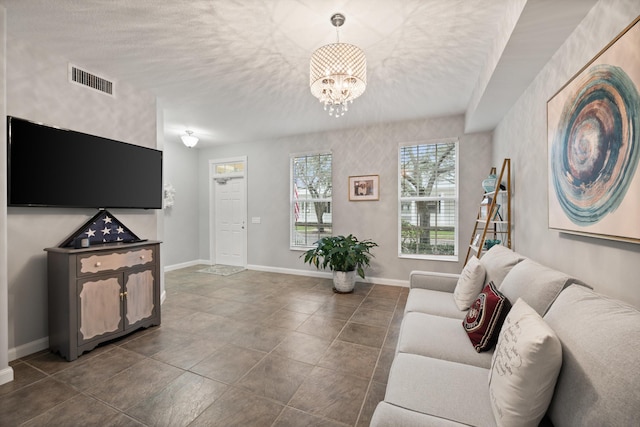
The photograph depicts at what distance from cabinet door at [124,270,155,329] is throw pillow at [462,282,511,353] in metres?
2.92

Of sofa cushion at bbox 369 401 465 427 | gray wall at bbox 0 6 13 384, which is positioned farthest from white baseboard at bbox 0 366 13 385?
sofa cushion at bbox 369 401 465 427

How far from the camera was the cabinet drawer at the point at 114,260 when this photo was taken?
231 cm

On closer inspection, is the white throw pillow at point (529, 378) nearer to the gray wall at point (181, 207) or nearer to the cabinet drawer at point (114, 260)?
the cabinet drawer at point (114, 260)

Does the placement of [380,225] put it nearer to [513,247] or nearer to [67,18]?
[513,247]

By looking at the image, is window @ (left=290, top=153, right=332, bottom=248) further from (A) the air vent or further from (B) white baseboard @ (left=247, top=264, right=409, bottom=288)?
(A) the air vent

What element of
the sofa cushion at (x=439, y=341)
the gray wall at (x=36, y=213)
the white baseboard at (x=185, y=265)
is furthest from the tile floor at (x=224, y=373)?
the white baseboard at (x=185, y=265)

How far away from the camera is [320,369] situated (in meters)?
2.08

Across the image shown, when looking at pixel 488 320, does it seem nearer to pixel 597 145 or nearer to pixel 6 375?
pixel 597 145

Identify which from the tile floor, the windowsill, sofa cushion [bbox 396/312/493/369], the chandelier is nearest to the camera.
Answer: sofa cushion [bbox 396/312/493/369]

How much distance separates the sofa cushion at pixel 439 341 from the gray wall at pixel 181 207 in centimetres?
493

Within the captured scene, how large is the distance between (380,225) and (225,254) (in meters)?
3.45

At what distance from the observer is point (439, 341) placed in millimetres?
1640

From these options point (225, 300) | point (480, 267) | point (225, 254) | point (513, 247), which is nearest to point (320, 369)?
point (480, 267)

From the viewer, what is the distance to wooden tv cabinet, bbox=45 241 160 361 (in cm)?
223
